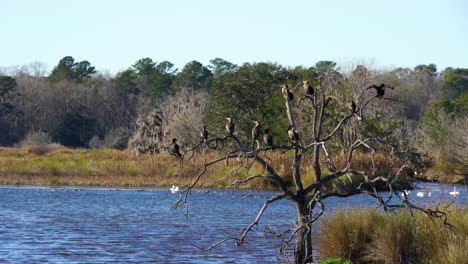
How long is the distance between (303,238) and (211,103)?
41.0 m

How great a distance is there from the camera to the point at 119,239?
20.0 metres

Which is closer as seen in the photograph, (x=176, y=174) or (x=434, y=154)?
(x=176, y=174)

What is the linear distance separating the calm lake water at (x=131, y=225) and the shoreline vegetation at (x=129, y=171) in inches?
91.7

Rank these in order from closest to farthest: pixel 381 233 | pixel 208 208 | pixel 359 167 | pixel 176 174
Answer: pixel 381 233 < pixel 208 208 < pixel 359 167 < pixel 176 174

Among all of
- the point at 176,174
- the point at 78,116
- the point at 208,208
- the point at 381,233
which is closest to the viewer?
the point at 381,233

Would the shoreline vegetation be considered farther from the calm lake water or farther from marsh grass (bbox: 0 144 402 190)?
the calm lake water

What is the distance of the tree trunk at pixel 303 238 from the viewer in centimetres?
1301

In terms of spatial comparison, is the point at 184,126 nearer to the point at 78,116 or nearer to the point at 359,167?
the point at 359,167

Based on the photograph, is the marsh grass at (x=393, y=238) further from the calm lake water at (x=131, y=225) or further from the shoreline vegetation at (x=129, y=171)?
the shoreline vegetation at (x=129, y=171)

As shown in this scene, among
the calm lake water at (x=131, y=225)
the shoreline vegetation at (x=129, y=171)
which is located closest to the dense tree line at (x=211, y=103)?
the shoreline vegetation at (x=129, y=171)

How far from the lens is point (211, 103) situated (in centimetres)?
5409

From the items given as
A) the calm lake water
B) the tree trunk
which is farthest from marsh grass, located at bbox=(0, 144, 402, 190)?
the tree trunk

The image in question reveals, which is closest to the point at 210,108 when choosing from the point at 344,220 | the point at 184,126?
the point at 184,126

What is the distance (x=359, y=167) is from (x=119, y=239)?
65.1 ft
